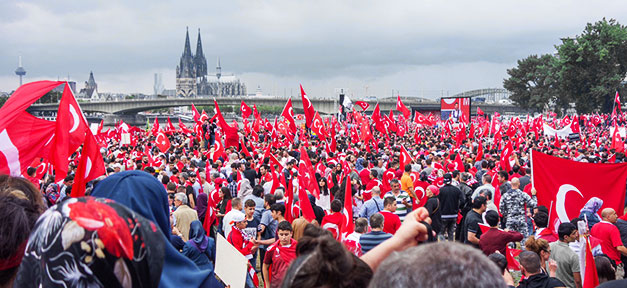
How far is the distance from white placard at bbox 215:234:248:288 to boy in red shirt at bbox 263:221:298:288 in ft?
2.49

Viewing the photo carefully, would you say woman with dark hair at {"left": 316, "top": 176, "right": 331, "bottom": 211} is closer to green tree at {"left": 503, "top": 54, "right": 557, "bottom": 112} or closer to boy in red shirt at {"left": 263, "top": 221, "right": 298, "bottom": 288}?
boy in red shirt at {"left": 263, "top": 221, "right": 298, "bottom": 288}

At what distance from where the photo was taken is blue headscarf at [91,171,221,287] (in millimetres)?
2312

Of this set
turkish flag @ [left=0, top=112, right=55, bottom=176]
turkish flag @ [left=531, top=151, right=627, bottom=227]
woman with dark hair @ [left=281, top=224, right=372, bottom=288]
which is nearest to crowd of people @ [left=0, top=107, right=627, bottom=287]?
woman with dark hair @ [left=281, top=224, right=372, bottom=288]

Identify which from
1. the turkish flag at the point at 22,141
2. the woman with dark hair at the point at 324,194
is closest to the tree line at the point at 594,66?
the woman with dark hair at the point at 324,194

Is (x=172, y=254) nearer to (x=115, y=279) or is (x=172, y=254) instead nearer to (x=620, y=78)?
(x=115, y=279)

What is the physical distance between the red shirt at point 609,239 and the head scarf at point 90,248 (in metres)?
6.26

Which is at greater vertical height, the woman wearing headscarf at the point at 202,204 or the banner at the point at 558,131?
the banner at the point at 558,131

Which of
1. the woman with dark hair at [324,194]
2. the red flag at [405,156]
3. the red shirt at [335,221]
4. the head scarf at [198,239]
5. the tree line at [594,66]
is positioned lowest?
the woman with dark hair at [324,194]

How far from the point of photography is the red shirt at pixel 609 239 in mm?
6398

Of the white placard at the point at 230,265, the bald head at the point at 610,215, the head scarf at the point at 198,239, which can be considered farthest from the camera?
the bald head at the point at 610,215

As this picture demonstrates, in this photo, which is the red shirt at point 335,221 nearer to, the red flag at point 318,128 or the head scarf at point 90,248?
the head scarf at point 90,248

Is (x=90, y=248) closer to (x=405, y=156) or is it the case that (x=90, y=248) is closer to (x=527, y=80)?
(x=405, y=156)

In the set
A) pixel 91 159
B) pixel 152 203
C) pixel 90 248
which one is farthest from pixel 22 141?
pixel 90 248

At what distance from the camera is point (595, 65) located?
53.2 metres
